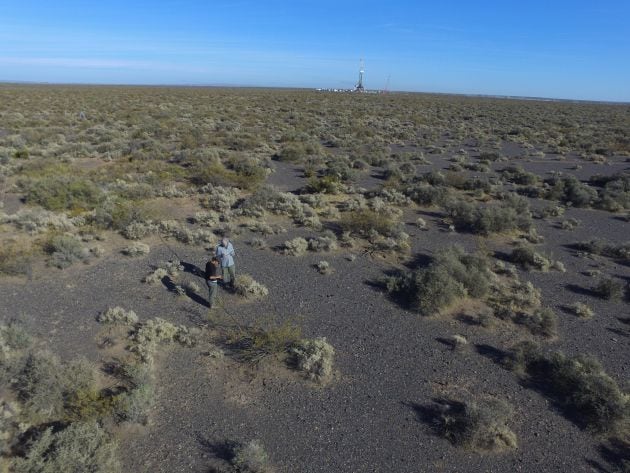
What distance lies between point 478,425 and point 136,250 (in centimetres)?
939

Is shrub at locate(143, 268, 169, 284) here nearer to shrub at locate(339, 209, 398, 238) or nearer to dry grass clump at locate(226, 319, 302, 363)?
dry grass clump at locate(226, 319, 302, 363)

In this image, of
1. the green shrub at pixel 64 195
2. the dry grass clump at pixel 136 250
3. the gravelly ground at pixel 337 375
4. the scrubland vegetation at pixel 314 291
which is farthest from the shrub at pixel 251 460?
the green shrub at pixel 64 195

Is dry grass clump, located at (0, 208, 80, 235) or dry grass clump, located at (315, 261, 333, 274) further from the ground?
dry grass clump, located at (0, 208, 80, 235)

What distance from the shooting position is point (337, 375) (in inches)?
280

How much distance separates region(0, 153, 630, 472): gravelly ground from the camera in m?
5.61

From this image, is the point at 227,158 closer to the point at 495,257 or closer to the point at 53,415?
the point at 495,257

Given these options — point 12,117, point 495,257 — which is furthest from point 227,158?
point 12,117

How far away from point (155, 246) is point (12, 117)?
33176 mm

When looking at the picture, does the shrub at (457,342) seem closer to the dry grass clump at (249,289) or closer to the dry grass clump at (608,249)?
the dry grass clump at (249,289)

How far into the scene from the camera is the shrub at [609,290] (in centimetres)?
978

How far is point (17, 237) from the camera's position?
11836 millimetres

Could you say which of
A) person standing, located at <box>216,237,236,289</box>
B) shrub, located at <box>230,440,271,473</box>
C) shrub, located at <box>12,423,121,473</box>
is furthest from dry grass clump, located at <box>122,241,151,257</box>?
shrub, located at <box>230,440,271,473</box>

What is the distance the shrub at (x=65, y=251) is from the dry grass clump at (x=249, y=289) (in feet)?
14.6

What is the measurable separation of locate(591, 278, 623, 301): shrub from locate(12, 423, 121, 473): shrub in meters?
10.9
